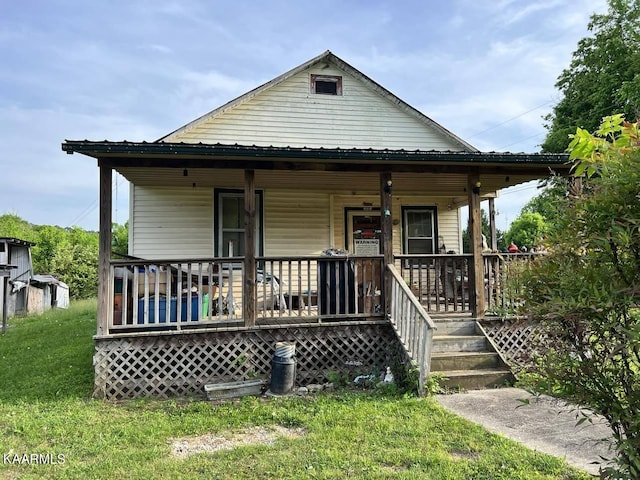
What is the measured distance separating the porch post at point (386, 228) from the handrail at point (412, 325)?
9 centimetres

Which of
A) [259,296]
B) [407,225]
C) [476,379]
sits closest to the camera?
[476,379]

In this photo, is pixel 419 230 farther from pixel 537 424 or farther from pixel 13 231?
pixel 13 231

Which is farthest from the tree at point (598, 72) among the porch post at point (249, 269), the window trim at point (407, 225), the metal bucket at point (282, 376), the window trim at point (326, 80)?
the metal bucket at point (282, 376)

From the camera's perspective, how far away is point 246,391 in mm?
5406

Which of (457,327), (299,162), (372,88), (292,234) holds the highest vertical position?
(372,88)

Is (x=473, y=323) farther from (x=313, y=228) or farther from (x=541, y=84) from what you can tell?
(x=541, y=84)

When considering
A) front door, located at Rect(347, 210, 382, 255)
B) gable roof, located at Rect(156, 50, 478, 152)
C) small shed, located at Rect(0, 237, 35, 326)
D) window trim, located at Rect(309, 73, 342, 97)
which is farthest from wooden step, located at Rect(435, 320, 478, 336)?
small shed, located at Rect(0, 237, 35, 326)

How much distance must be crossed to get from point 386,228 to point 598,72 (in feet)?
73.2

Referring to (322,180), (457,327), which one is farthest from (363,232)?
(457,327)

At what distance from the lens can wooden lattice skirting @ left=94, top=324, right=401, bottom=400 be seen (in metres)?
5.51

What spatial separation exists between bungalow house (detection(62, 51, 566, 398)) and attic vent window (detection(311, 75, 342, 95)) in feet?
0.08

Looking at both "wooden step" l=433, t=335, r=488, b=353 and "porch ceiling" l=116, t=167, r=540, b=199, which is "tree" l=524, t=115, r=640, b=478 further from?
"porch ceiling" l=116, t=167, r=540, b=199

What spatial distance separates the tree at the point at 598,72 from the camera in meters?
20.3

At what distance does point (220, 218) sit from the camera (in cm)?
891
